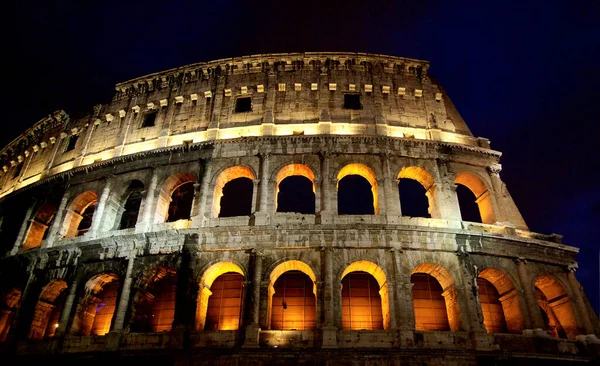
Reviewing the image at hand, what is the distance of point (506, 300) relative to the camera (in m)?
16.1

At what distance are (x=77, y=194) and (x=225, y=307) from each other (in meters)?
9.56

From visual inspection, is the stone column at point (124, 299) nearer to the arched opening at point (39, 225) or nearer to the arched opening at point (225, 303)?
the arched opening at point (225, 303)

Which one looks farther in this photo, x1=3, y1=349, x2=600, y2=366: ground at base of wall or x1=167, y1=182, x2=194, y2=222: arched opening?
x1=167, y1=182, x2=194, y2=222: arched opening

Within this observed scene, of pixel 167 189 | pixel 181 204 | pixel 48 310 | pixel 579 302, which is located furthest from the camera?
pixel 181 204

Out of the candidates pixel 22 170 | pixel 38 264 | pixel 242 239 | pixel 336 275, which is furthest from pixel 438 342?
pixel 22 170

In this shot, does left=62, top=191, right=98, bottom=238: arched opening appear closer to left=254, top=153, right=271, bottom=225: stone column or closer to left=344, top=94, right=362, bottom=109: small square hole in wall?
left=254, top=153, right=271, bottom=225: stone column

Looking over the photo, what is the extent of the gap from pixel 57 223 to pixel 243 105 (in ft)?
33.7

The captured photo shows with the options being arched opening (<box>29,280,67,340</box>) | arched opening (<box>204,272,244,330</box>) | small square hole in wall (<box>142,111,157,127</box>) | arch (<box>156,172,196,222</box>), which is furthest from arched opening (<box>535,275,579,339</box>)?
arched opening (<box>29,280,67,340</box>)

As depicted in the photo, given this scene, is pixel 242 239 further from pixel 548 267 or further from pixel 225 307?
pixel 548 267

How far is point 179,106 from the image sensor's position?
21.3 m

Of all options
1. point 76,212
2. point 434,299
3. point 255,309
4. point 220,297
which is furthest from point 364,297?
point 76,212

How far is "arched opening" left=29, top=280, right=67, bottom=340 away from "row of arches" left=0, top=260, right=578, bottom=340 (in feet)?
0.14

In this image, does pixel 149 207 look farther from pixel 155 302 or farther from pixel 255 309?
pixel 255 309

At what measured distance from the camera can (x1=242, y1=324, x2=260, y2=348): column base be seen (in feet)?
45.3
